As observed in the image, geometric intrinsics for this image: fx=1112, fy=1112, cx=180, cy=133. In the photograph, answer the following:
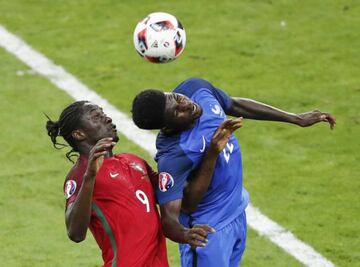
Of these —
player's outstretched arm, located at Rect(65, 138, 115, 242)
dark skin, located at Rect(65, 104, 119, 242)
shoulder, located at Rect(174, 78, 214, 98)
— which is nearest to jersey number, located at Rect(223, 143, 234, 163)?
shoulder, located at Rect(174, 78, 214, 98)

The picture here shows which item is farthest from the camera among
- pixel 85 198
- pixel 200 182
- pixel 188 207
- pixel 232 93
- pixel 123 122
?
pixel 232 93

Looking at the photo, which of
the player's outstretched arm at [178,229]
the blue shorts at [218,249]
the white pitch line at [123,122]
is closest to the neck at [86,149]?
the player's outstretched arm at [178,229]

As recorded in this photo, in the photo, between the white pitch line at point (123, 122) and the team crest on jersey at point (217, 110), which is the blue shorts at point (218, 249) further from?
the white pitch line at point (123, 122)

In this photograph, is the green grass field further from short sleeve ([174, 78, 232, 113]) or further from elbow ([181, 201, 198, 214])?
short sleeve ([174, 78, 232, 113])

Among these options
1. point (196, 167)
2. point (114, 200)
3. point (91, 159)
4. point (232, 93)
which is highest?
point (91, 159)

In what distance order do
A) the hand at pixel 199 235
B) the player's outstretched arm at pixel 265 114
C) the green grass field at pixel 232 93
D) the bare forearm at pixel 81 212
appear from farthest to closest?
the green grass field at pixel 232 93 < the player's outstretched arm at pixel 265 114 < the hand at pixel 199 235 < the bare forearm at pixel 81 212

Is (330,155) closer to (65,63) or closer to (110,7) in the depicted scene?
(65,63)

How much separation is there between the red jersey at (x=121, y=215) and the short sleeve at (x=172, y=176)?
18cm

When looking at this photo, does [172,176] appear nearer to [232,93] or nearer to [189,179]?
[189,179]

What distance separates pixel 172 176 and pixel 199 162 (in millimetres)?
282

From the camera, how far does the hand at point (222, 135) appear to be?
7204mm

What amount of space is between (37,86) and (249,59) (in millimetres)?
2853

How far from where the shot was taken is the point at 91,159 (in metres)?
6.59

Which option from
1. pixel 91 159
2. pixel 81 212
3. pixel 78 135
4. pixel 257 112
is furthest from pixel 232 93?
pixel 91 159
